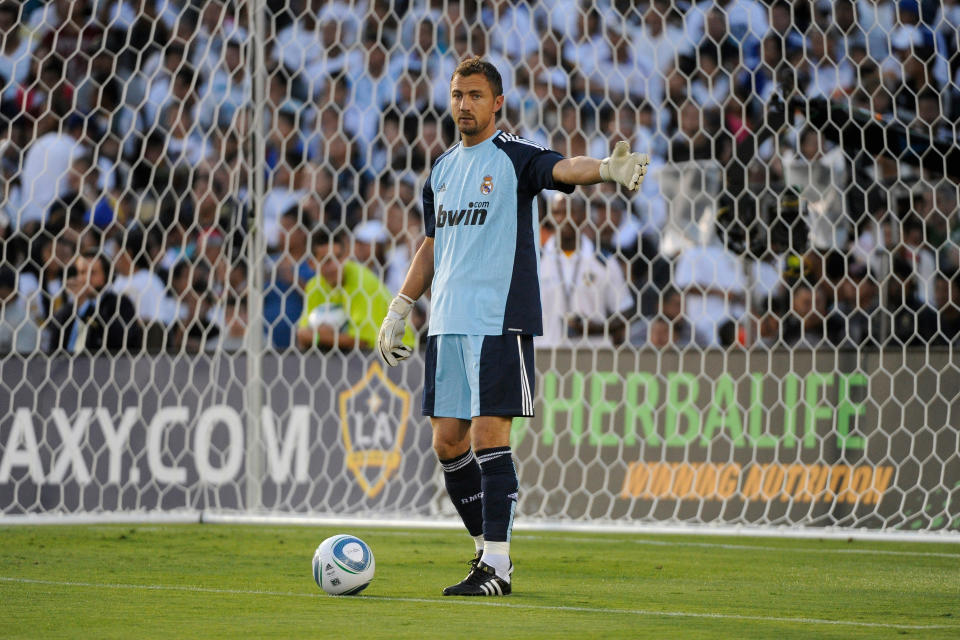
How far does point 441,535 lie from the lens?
21.9 ft

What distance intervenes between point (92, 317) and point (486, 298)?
14.2 feet

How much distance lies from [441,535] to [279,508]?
46.9 inches

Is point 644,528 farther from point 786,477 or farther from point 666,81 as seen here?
point 666,81

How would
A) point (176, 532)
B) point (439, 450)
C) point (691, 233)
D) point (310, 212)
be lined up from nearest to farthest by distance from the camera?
point (439, 450) → point (176, 532) → point (691, 233) → point (310, 212)

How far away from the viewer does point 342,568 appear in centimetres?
395

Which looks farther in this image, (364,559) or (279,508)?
(279,508)

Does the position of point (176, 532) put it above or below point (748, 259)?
below

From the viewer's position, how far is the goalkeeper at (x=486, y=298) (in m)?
4.11

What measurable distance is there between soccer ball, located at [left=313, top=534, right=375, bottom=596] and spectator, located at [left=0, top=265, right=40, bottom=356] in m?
4.53

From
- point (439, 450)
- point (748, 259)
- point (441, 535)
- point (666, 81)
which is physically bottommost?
point (441, 535)

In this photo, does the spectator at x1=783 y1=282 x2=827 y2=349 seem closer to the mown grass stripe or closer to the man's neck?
the man's neck

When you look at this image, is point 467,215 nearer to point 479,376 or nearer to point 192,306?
point 479,376

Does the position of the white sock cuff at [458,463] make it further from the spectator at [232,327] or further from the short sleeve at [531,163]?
the spectator at [232,327]

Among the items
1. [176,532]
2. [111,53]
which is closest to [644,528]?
[176,532]
